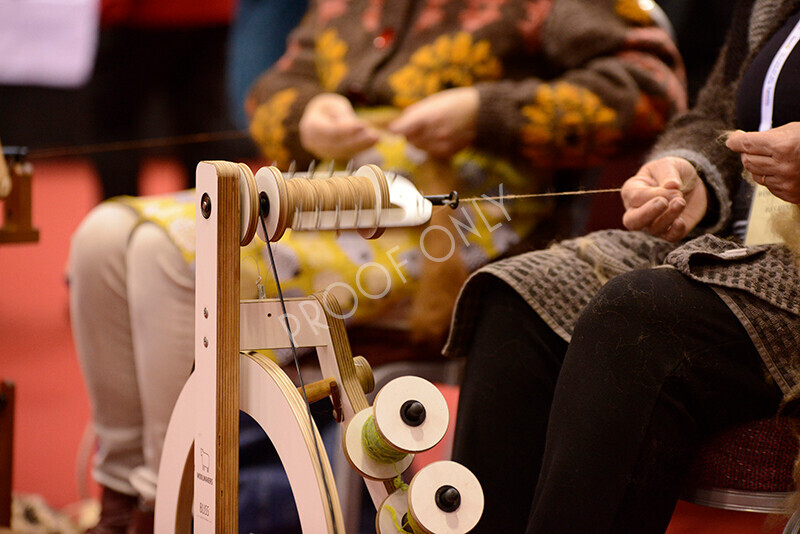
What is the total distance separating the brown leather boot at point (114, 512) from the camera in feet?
3.62

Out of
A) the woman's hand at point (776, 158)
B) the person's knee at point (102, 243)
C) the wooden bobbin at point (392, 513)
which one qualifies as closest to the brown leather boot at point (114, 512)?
the person's knee at point (102, 243)

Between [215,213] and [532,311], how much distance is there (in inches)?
11.6

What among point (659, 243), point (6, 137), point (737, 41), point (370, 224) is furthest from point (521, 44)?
point (6, 137)

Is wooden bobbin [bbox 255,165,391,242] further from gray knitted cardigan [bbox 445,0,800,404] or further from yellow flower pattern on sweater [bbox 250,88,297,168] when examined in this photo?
yellow flower pattern on sweater [bbox 250,88,297,168]

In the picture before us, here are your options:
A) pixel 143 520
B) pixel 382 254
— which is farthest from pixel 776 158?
pixel 143 520

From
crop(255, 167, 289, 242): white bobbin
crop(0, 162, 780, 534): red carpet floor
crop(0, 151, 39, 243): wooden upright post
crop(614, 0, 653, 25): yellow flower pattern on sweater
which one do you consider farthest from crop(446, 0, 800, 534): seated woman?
crop(0, 162, 780, 534): red carpet floor

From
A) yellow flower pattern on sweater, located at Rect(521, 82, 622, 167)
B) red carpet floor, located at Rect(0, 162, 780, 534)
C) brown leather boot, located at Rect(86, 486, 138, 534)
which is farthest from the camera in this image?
red carpet floor, located at Rect(0, 162, 780, 534)

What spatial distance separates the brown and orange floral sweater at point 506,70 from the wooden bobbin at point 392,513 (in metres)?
0.36

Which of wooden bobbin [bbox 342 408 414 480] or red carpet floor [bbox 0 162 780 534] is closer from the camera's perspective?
wooden bobbin [bbox 342 408 414 480]

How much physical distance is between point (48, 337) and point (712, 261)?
1.61 m

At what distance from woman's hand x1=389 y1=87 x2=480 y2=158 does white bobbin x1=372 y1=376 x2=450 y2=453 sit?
36cm

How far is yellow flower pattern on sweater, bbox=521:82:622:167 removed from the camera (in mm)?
862

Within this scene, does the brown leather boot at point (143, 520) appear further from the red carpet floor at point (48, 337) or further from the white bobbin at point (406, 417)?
the white bobbin at point (406, 417)

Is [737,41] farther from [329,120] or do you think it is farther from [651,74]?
[329,120]
